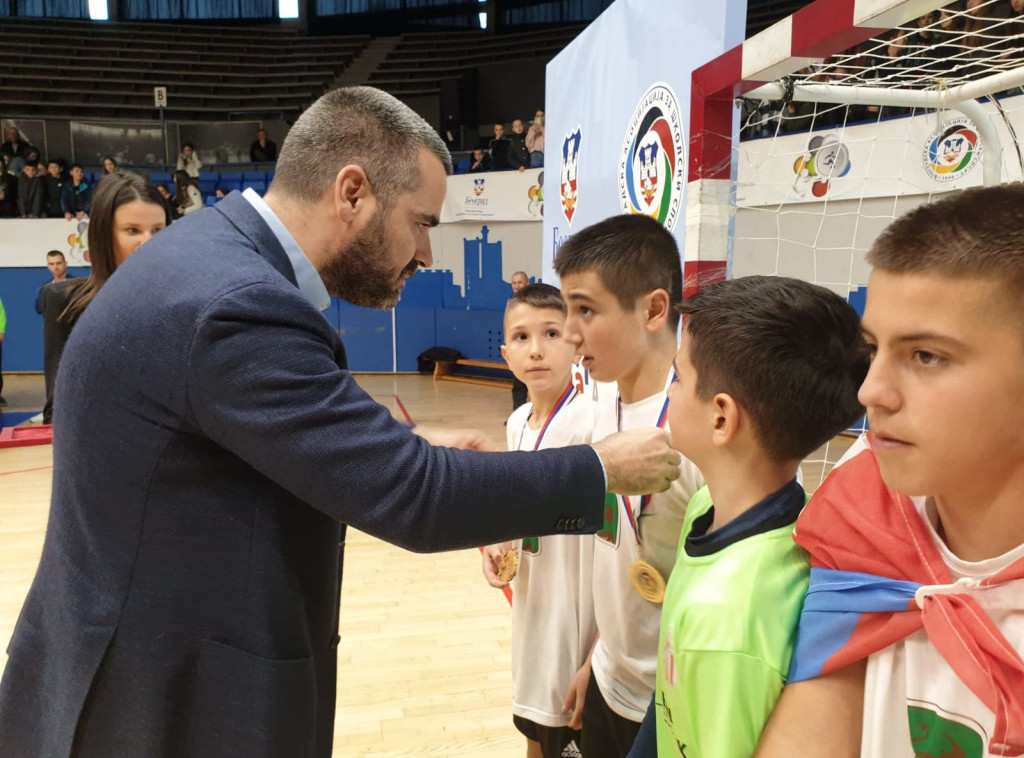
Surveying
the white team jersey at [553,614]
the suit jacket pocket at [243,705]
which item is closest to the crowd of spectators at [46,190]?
the white team jersey at [553,614]

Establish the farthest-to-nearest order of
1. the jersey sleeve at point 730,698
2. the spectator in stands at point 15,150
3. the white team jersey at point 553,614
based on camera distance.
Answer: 1. the spectator in stands at point 15,150
2. the white team jersey at point 553,614
3. the jersey sleeve at point 730,698

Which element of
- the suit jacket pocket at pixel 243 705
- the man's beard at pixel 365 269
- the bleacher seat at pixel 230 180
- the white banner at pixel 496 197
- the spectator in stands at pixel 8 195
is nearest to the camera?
the suit jacket pocket at pixel 243 705

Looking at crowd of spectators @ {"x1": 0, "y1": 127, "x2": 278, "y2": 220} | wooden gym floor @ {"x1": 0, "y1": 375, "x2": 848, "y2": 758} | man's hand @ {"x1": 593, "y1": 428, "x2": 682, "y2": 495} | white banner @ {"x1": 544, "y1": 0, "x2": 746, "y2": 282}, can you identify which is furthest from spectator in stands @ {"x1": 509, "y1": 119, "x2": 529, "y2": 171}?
man's hand @ {"x1": 593, "y1": 428, "x2": 682, "y2": 495}

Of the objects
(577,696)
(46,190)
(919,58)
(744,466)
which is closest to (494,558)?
(577,696)

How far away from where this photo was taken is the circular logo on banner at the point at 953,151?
5172mm

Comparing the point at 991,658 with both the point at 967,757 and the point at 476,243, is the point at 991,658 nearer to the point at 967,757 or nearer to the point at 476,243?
the point at 967,757

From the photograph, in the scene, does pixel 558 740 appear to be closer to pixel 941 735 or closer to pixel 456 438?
pixel 456 438

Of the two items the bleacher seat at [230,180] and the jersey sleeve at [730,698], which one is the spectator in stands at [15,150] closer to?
the bleacher seat at [230,180]

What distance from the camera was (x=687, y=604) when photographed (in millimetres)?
953

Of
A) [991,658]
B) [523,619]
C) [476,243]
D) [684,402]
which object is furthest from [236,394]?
[476,243]

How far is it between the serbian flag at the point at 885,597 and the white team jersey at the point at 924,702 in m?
0.02

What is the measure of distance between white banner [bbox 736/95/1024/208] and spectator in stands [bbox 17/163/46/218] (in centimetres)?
1042

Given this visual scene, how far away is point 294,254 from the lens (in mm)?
1254

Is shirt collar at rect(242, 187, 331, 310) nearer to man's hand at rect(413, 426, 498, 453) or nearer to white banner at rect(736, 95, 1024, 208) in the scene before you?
man's hand at rect(413, 426, 498, 453)
